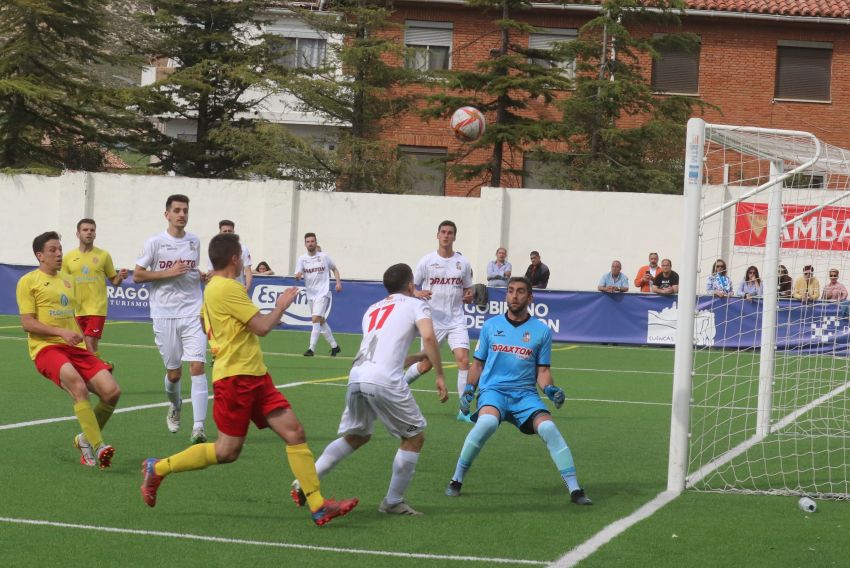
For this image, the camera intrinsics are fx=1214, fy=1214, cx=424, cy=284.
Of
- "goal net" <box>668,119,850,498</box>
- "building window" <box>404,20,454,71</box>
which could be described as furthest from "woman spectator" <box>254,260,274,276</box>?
"building window" <box>404,20,454,71</box>

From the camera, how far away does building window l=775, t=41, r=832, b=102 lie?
3878 cm

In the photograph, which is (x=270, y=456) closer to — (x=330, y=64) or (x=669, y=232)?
(x=669, y=232)

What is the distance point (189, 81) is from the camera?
36.6 metres

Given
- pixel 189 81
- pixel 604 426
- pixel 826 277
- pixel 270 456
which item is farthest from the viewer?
pixel 189 81

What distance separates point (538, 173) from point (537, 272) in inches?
410

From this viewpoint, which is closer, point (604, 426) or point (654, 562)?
point (654, 562)

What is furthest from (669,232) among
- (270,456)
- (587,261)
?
(270,456)

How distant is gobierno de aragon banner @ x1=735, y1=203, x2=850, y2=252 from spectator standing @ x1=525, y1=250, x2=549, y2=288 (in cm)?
422

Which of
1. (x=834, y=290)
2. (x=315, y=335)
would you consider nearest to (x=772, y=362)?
(x=834, y=290)

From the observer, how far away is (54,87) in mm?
37125

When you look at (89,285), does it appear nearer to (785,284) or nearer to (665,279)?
(785,284)

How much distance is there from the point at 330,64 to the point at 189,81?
15.7ft

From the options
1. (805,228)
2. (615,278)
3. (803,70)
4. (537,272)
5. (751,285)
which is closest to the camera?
(751,285)

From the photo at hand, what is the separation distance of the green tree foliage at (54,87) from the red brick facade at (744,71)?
29.8 ft
